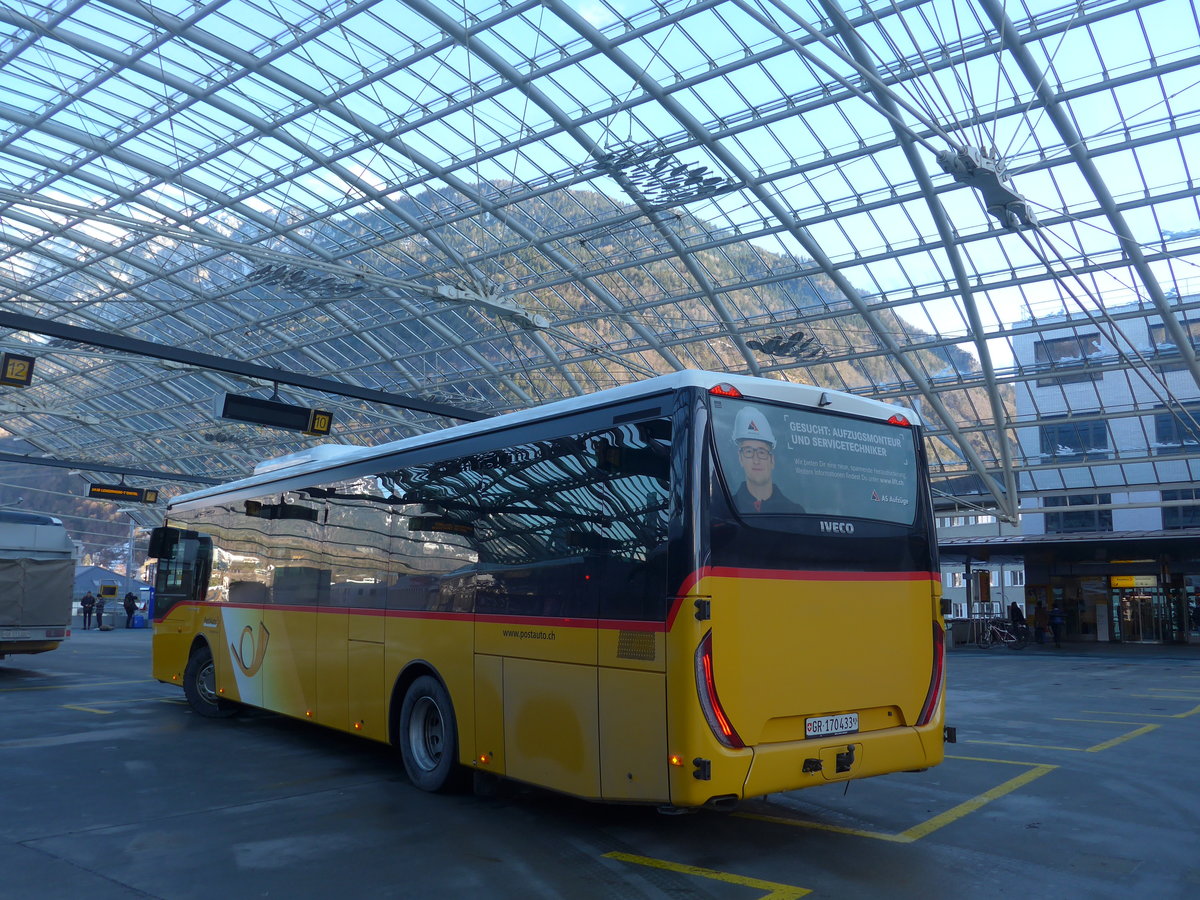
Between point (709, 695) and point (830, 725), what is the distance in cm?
115

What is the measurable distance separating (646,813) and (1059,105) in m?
20.3

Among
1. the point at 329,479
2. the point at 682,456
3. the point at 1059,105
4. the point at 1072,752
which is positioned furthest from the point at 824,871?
the point at 1059,105

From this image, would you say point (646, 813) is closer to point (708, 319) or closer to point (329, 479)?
point (329, 479)

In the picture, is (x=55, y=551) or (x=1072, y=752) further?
(x=55, y=551)

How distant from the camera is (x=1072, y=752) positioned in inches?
428

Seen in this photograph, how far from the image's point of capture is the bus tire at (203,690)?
13.6m

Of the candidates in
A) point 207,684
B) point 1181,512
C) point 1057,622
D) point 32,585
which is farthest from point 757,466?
point 1181,512

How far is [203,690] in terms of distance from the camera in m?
13.7

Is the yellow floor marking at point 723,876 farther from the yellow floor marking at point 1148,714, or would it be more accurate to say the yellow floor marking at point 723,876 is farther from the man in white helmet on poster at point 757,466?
the yellow floor marking at point 1148,714

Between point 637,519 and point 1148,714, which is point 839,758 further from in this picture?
point 1148,714

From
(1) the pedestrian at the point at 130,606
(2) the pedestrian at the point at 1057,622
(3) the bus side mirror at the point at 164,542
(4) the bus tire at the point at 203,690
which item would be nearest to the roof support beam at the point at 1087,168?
(2) the pedestrian at the point at 1057,622

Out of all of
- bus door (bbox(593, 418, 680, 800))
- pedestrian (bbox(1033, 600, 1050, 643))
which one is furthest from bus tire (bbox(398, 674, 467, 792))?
pedestrian (bbox(1033, 600, 1050, 643))

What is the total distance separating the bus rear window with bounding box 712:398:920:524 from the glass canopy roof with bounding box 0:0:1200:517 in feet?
35.1

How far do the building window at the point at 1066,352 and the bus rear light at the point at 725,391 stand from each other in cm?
2673
